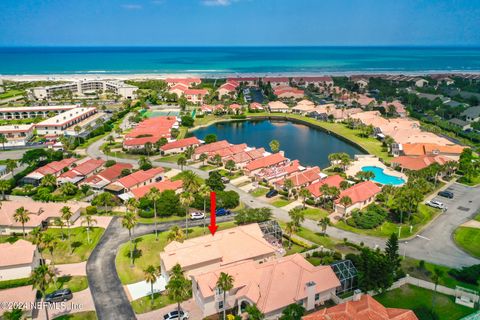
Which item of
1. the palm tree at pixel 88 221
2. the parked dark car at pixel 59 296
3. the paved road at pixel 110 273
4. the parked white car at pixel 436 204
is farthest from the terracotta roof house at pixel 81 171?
the parked white car at pixel 436 204

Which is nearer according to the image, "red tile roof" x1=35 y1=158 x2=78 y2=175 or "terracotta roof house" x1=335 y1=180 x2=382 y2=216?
"terracotta roof house" x1=335 y1=180 x2=382 y2=216

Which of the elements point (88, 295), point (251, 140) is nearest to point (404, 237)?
point (88, 295)

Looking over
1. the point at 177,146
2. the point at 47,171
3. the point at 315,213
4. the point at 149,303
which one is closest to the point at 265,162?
the point at 315,213

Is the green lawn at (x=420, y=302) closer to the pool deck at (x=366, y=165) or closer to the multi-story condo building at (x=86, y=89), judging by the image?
the pool deck at (x=366, y=165)

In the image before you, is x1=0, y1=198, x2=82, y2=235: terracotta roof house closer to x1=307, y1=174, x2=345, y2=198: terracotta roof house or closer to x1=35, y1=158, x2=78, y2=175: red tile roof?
x1=35, y1=158, x2=78, y2=175: red tile roof

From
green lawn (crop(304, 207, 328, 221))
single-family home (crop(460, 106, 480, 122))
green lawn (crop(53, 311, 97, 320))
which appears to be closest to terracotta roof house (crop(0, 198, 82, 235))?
green lawn (crop(53, 311, 97, 320))

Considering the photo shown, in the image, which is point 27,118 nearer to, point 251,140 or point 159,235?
point 251,140
